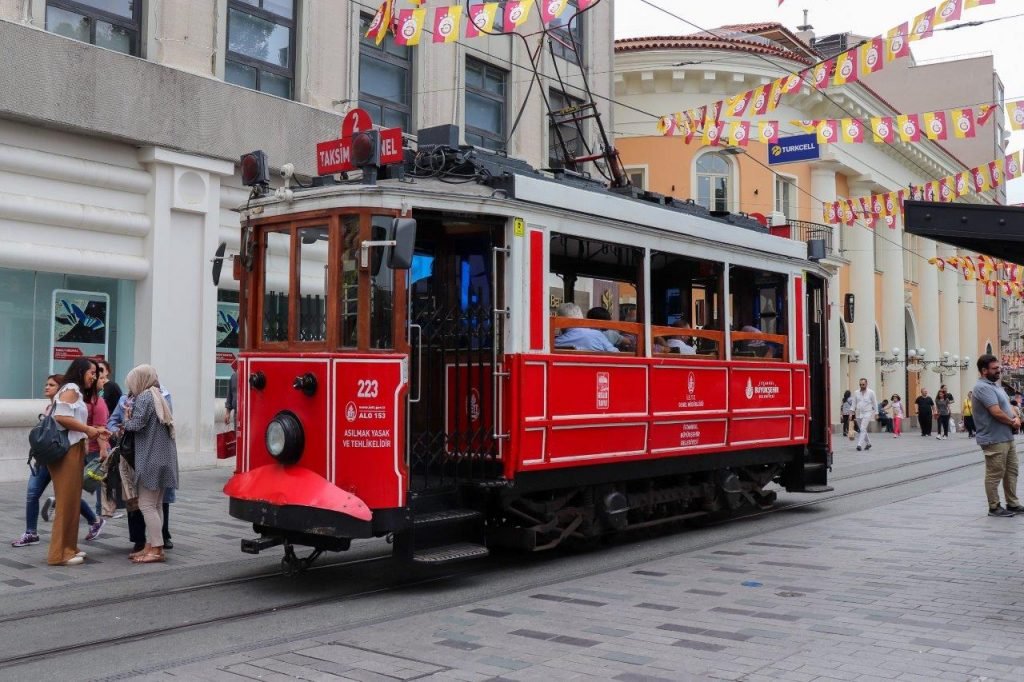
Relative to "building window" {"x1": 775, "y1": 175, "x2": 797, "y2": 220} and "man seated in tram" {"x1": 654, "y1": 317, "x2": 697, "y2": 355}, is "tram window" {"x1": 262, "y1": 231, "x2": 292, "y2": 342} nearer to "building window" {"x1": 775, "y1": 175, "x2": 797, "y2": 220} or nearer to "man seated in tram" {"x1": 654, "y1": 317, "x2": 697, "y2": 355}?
"man seated in tram" {"x1": 654, "y1": 317, "x2": 697, "y2": 355}

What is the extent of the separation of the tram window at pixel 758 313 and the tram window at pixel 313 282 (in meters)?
4.60

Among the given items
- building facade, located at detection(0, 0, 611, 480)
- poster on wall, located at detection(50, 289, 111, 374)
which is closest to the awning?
building facade, located at detection(0, 0, 611, 480)

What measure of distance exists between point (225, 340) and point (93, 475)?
7.24 meters

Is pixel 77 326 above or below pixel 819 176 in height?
below

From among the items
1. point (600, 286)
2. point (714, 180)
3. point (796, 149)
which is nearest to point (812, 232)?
point (714, 180)

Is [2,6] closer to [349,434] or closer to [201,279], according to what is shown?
[201,279]

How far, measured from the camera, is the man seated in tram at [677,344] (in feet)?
31.3

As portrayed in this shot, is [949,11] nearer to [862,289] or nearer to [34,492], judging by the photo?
[34,492]

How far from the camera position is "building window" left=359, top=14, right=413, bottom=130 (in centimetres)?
1806

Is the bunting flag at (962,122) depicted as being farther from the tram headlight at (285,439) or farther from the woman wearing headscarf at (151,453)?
the woman wearing headscarf at (151,453)

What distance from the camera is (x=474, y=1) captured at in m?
19.3

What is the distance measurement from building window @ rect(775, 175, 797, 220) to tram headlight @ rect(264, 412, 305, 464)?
2472 centimetres

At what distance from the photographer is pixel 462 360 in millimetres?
8070

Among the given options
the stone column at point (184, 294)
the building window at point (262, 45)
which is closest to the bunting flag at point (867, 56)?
the building window at point (262, 45)
